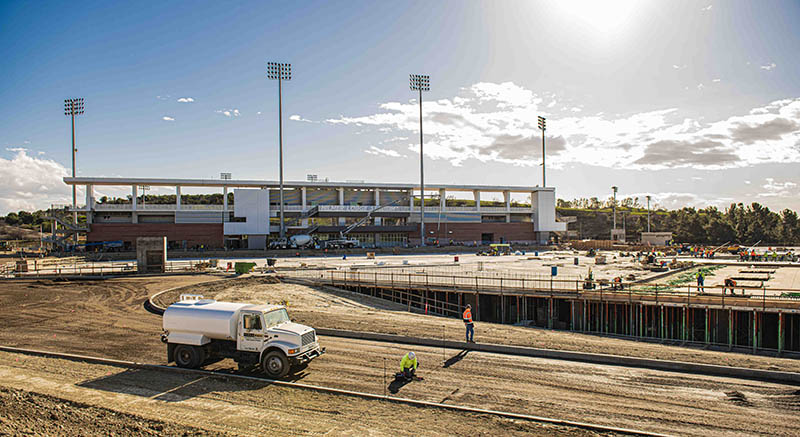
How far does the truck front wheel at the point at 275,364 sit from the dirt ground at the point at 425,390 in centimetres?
54

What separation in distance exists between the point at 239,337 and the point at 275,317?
122 cm

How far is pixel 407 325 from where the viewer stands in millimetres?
21766

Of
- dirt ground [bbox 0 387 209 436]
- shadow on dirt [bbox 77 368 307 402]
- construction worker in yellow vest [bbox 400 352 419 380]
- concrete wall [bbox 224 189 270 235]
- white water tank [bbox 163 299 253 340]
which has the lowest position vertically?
shadow on dirt [bbox 77 368 307 402]

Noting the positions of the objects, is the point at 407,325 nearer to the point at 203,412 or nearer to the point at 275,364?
the point at 275,364

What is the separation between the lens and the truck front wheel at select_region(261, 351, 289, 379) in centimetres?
1386

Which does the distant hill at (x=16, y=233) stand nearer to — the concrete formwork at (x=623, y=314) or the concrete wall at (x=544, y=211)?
the concrete formwork at (x=623, y=314)

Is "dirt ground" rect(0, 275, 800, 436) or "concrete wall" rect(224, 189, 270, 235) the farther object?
"concrete wall" rect(224, 189, 270, 235)

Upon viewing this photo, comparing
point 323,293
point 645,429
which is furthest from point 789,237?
point 645,429

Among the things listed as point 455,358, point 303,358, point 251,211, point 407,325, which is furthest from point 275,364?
point 251,211

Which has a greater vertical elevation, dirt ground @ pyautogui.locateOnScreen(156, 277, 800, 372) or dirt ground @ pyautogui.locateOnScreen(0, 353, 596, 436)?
dirt ground @ pyautogui.locateOnScreen(0, 353, 596, 436)

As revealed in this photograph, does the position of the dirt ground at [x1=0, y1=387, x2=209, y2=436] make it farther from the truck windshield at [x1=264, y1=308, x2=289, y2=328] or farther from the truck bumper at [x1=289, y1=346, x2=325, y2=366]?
the truck windshield at [x1=264, y1=308, x2=289, y2=328]

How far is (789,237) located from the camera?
11481 cm

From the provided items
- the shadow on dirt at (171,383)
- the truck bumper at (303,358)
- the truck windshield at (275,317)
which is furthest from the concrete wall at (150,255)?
the truck bumper at (303,358)

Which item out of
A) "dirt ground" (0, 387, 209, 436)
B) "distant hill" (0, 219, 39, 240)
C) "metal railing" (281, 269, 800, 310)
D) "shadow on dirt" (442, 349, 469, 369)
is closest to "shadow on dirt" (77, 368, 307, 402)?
"dirt ground" (0, 387, 209, 436)
